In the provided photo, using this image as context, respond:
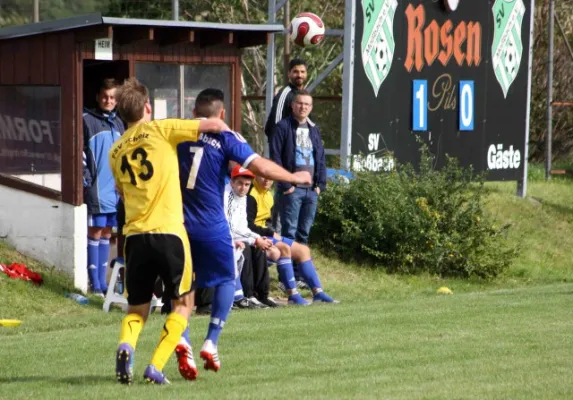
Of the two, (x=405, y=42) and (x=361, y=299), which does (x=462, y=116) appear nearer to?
(x=405, y=42)

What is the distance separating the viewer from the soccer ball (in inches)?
631

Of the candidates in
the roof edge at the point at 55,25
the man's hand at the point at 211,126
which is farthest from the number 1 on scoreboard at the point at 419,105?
the man's hand at the point at 211,126

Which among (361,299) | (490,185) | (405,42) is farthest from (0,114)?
(490,185)

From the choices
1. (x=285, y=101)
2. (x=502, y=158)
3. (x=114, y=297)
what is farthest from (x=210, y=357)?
(x=502, y=158)

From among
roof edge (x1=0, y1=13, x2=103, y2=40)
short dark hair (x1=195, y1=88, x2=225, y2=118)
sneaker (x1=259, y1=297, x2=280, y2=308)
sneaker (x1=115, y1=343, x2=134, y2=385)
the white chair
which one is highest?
roof edge (x1=0, y1=13, x2=103, y2=40)

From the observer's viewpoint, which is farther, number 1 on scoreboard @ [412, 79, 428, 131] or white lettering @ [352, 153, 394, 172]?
number 1 on scoreboard @ [412, 79, 428, 131]

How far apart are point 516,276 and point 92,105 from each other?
6.62 meters

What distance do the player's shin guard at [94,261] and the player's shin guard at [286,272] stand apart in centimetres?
204

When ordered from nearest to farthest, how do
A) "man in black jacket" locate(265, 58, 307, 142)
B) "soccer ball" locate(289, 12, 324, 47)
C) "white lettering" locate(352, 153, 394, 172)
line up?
1. "man in black jacket" locate(265, 58, 307, 142)
2. "soccer ball" locate(289, 12, 324, 47)
3. "white lettering" locate(352, 153, 394, 172)

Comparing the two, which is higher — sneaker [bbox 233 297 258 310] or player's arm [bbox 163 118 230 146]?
player's arm [bbox 163 118 230 146]

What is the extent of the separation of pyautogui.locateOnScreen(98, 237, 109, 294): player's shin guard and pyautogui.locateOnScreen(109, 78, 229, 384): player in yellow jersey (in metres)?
5.79

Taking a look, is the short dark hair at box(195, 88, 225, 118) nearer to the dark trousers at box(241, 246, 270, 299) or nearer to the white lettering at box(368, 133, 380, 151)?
the dark trousers at box(241, 246, 270, 299)

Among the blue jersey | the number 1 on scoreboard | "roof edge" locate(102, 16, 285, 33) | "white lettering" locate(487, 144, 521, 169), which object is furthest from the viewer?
"white lettering" locate(487, 144, 521, 169)

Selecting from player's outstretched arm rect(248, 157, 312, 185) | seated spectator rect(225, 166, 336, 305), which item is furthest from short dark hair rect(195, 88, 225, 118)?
seated spectator rect(225, 166, 336, 305)
